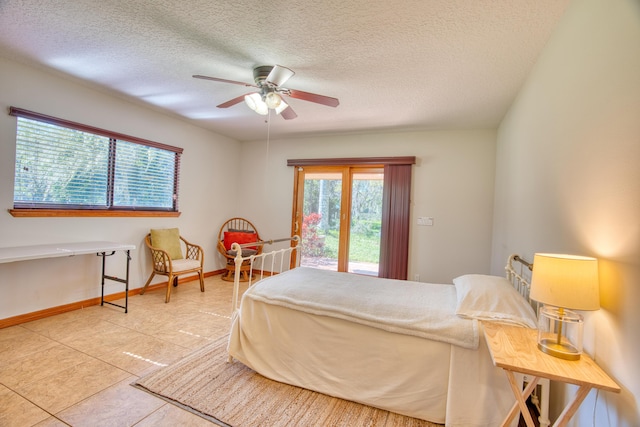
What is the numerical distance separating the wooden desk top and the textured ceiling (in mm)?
1860

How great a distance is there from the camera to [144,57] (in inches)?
98.0

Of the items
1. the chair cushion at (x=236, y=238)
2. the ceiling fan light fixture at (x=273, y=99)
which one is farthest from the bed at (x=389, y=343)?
the chair cushion at (x=236, y=238)

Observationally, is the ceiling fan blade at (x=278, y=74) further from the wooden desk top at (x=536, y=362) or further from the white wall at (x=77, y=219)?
the white wall at (x=77, y=219)

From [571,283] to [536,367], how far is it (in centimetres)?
36

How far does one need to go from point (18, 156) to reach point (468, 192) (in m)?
5.21

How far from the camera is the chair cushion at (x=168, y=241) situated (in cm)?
394

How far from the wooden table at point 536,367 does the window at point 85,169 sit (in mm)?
4110

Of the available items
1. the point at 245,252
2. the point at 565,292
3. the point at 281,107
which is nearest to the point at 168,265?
the point at 245,252

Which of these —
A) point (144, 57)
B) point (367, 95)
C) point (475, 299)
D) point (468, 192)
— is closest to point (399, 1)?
point (367, 95)

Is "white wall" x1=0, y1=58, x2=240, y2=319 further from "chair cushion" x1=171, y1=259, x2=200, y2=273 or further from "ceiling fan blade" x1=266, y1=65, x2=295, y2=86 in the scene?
"ceiling fan blade" x1=266, y1=65, x2=295, y2=86

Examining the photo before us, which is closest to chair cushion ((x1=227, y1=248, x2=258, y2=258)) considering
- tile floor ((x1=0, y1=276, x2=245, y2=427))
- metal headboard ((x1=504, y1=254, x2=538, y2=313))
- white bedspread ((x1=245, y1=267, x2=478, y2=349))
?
tile floor ((x1=0, y1=276, x2=245, y2=427))

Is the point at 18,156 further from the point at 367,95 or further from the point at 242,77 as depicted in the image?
the point at 367,95

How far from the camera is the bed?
1634mm

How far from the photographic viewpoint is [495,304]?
69.4 inches
